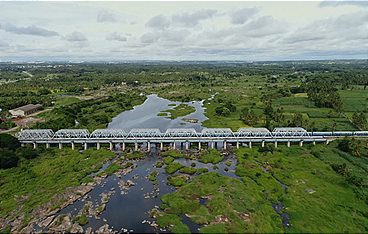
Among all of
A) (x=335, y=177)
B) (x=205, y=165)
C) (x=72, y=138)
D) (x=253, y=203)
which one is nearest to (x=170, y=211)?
(x=253, y=203)

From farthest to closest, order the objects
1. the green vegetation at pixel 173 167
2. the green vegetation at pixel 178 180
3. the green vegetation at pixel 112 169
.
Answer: the green vegetation at pixel 173 167 < the green vegetation at pixel 112 169 < the green vegetation at pixel 178 180

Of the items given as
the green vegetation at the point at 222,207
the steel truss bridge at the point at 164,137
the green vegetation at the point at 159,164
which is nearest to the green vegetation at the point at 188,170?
the green vegetation at the point at 222,207

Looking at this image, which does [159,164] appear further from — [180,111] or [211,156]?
[180,111]

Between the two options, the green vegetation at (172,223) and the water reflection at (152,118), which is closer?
the green vegetation at (172,223)

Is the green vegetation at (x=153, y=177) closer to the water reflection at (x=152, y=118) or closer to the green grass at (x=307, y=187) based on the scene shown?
the green grass at (x=307, y=187)

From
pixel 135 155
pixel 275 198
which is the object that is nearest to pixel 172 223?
pixel 275 198
